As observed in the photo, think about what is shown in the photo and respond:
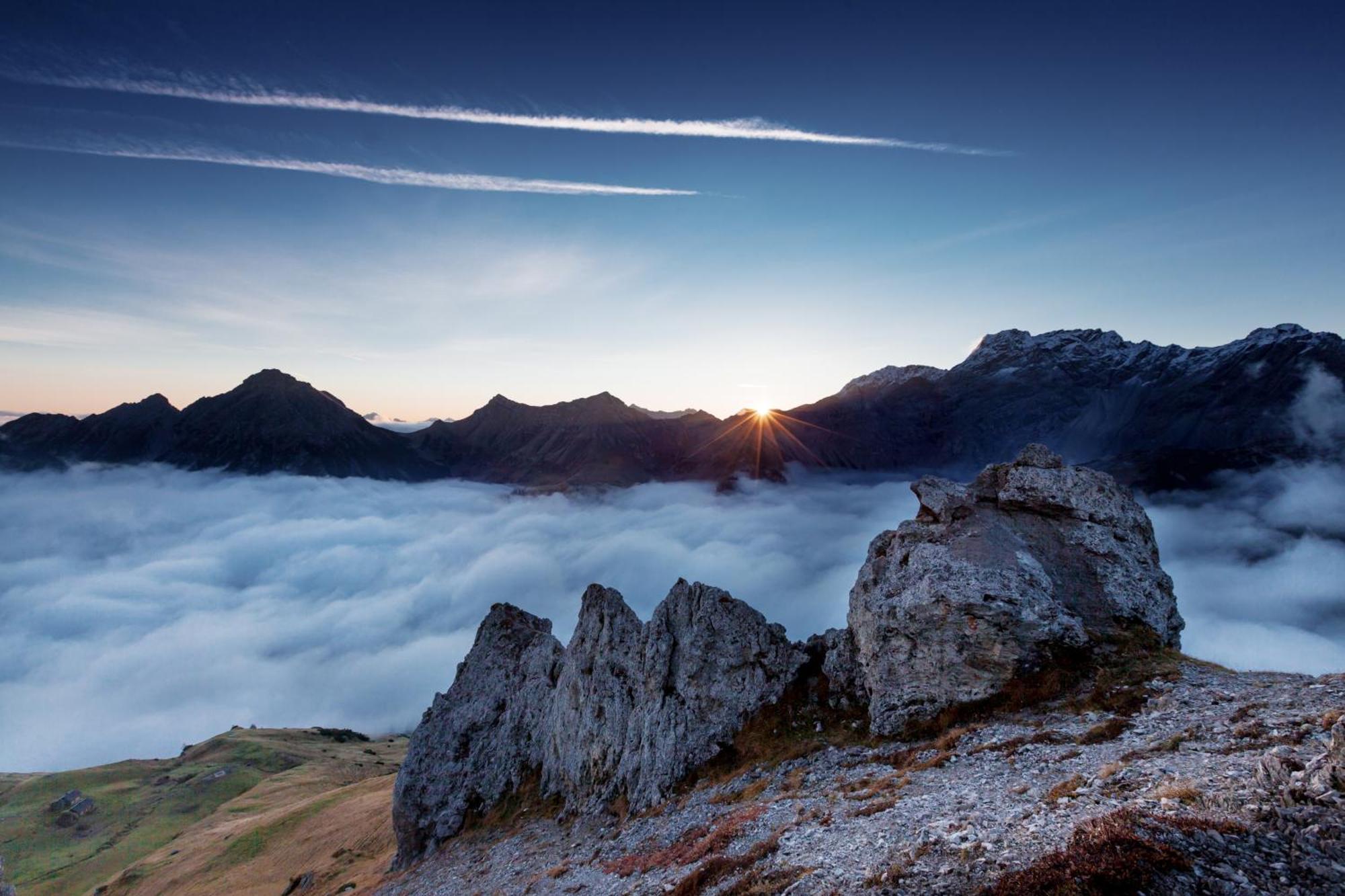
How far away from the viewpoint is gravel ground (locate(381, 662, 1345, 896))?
15.1m

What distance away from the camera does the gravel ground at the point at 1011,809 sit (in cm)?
1506

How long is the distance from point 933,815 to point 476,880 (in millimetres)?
42150

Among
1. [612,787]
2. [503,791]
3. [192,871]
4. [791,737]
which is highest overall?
[791,737]

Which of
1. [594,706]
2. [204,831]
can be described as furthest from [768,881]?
[204,831]

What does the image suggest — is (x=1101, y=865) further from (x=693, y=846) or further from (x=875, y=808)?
(x=693, y=846)

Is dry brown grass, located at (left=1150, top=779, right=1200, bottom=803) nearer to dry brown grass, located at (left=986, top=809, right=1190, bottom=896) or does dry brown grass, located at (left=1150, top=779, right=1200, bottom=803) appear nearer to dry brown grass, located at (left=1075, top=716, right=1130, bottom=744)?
dry brown grass, located at (left=986, top=809, right=1190, bottom=896)

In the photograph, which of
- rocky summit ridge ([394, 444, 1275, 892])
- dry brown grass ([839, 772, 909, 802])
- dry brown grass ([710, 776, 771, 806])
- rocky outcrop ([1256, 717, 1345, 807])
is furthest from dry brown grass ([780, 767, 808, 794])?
rocky outcrop ([1256, 717, 1345, 807])

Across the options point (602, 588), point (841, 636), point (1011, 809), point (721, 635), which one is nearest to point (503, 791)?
point (602, 588)

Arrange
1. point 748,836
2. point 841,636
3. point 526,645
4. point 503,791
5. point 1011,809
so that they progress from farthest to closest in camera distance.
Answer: point 526,645 → point 503,791 → point 841,636 → point 748,836 → point 1011,809

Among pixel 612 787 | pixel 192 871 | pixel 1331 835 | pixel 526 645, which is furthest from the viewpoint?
pixel 192 871

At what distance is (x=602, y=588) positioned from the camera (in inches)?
2785

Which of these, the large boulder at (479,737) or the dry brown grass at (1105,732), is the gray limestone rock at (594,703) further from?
the dry brown grass at (1105,732)

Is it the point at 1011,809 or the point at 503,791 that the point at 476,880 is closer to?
the point at 503,791

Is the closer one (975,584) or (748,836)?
(748,836)
